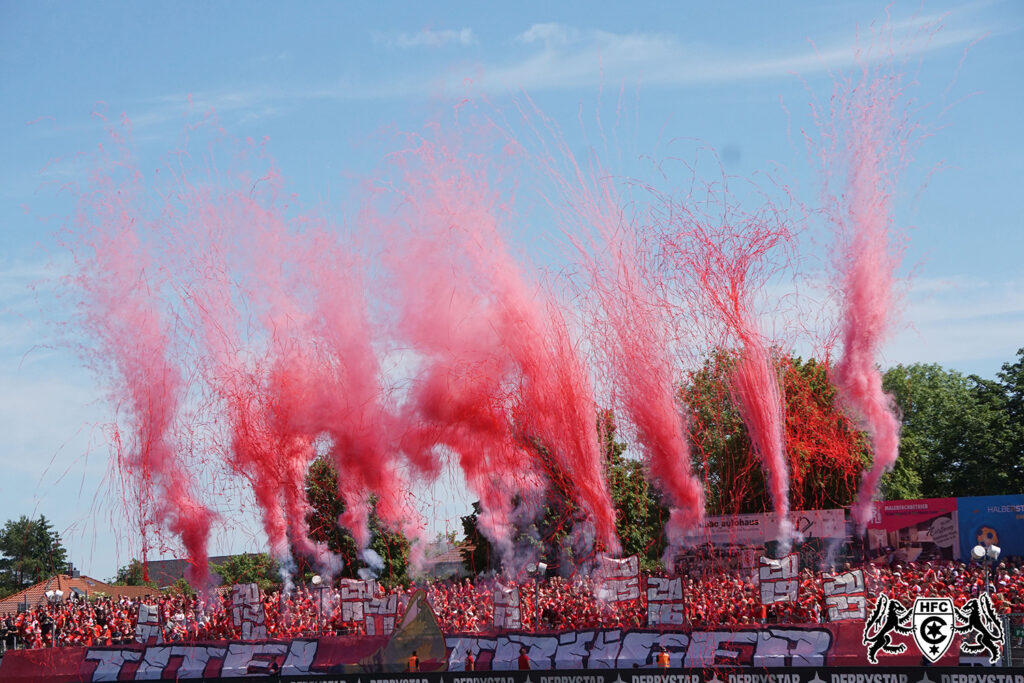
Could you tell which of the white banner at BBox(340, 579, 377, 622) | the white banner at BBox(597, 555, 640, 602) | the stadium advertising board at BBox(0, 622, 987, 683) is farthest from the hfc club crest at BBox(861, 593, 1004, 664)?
the white banner at BBox(340, 579, 377, 622)

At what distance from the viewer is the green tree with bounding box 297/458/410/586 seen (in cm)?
4010

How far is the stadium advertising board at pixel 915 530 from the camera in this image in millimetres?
32938

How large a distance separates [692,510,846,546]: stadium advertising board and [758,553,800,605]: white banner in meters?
9.14

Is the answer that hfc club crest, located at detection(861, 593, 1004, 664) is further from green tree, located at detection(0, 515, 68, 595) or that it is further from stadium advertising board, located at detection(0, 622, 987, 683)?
green tree, located at detection(0, 515, 68, 595)

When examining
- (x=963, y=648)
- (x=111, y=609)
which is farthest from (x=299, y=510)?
(x=963, y=648)

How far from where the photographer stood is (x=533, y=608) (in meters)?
28.5

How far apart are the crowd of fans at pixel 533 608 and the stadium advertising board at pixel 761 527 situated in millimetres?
2965

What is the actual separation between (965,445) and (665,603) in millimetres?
33651

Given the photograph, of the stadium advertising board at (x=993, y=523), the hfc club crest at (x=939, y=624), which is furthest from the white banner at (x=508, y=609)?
the stadium advertising board at (x=993, y=523)

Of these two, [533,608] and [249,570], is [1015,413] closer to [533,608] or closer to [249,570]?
[533,608]

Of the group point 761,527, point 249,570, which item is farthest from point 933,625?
point 249,570

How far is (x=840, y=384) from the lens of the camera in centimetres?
2712

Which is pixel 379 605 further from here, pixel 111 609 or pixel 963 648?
pixel 963 648

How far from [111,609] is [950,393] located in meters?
47.4
